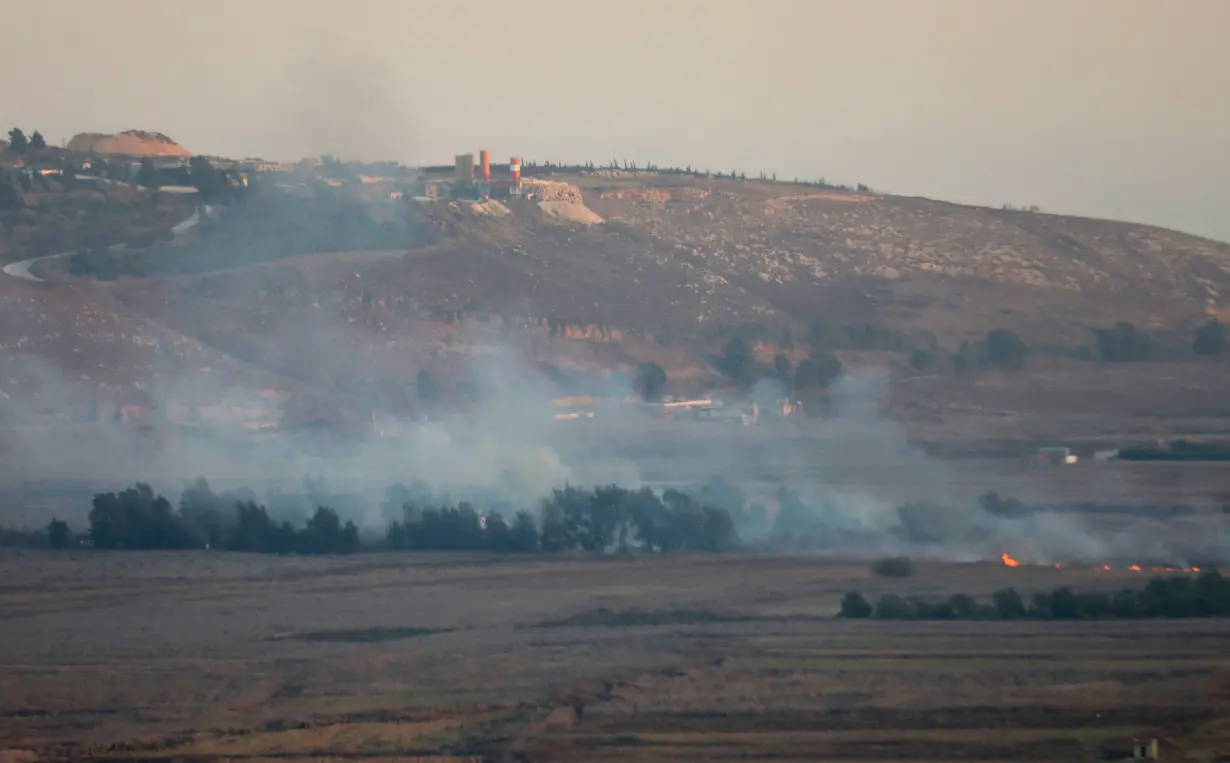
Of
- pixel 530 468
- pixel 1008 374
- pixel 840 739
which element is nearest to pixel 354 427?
pixel 530 468

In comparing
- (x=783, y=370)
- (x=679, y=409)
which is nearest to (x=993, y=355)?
(x=783, y=370)

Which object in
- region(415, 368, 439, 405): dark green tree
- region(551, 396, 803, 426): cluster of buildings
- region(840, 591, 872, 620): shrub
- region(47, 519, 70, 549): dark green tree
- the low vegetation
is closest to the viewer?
region(840, 591, 872, 620): shrub

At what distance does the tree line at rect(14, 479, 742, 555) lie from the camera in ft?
192

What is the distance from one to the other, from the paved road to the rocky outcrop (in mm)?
29160

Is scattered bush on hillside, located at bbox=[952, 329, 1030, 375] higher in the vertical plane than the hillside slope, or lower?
lower

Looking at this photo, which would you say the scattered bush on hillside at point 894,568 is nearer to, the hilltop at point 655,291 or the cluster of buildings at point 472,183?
the hilltop at point 655,291

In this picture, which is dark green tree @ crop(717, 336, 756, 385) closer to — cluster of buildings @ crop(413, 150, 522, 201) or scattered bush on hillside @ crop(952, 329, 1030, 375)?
scattered bush on hillside @ crop(952, 329, 1030, 375)

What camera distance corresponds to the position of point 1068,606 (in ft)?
150

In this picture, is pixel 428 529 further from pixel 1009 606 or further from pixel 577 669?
pixel 1009 606

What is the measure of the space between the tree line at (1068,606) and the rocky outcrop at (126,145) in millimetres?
110094

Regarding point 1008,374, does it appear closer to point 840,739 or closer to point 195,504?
point 195,504

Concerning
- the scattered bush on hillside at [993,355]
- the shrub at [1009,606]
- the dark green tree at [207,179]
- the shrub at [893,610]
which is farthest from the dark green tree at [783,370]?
the shrub at [893,610]

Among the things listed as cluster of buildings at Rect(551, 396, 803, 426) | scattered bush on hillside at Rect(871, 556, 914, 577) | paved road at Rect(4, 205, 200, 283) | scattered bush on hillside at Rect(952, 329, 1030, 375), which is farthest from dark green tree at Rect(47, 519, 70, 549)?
scattered bush on hillside at Rect(952, 329, 1030, 375)

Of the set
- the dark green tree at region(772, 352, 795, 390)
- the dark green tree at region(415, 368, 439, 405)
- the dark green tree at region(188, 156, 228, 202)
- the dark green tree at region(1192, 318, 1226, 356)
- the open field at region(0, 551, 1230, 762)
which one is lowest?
the open field at region(0, 551, 1230, 762)
